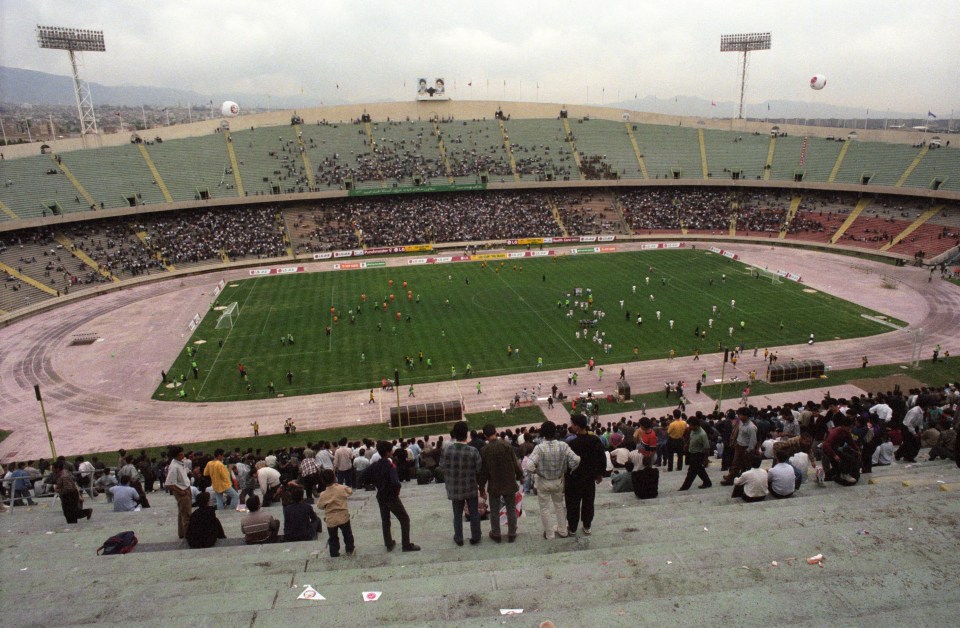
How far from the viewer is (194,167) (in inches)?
3076

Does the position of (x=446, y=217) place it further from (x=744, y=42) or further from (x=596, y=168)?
(x=744, y=42)

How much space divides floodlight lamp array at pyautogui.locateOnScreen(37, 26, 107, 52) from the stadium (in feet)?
37.5

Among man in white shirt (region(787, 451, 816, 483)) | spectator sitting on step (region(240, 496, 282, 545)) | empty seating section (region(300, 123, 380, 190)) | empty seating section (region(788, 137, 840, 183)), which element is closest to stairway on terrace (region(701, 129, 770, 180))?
empty seating section (region(788, 137, 840, 183))

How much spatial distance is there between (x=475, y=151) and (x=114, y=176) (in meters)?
48.8

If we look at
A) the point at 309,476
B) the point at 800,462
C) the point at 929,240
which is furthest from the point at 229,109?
the point at 800,462

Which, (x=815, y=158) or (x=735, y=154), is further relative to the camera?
(x=735, y=154)

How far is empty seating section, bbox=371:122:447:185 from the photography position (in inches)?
3292

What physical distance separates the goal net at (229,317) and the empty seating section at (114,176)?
96.9ft

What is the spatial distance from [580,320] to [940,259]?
43063 mm

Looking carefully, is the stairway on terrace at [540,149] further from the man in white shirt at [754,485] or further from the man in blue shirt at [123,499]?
the man in white shirt at [754,485]

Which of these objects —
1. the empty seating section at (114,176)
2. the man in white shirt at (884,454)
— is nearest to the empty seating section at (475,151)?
the empty seating section at (114,176)

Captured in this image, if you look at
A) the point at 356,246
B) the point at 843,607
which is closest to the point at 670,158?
the point at 356,246

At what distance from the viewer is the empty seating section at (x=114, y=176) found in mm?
68750

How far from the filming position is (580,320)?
4591cm
